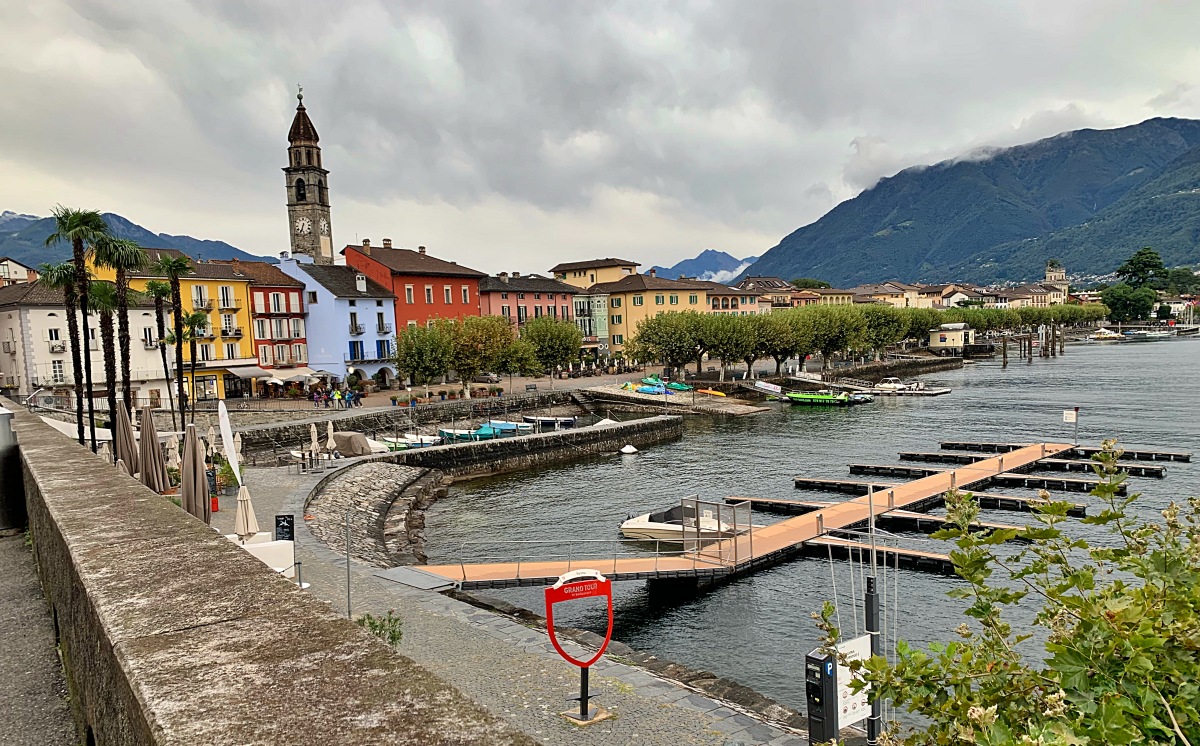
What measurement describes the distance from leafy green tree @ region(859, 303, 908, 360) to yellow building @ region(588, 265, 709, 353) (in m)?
23.4

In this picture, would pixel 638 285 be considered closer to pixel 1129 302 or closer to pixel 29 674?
pixel 29 674

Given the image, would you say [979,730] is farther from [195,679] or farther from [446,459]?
[446,459]

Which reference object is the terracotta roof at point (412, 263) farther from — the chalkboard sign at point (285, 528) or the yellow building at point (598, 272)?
the chalkboard sign at point (285, 528)

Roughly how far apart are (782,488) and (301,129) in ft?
232

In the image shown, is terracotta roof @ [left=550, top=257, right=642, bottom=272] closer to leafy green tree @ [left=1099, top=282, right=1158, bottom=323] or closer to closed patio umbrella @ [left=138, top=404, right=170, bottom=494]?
closed patio umbrella @ [left=138, top=404, right=170, bottom=494]

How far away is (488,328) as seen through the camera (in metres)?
62.2

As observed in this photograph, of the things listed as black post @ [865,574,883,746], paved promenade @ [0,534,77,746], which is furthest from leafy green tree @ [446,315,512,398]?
paved promenade @ [0,534,77,746]

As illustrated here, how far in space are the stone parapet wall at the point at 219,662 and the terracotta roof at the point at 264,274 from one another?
62.8 meters

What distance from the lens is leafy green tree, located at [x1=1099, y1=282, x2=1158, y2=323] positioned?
189 metres

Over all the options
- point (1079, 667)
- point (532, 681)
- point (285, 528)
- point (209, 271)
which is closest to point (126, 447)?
point (285, 528)

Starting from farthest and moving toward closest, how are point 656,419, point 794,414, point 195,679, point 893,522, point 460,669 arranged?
point 794,414 < point 656,419 < point 893,522 < point 460,669 < point 195,679

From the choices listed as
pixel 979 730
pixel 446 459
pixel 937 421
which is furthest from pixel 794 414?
pixel 979 730

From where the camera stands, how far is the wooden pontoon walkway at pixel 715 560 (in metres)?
17.9

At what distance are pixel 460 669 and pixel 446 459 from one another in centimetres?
2978
